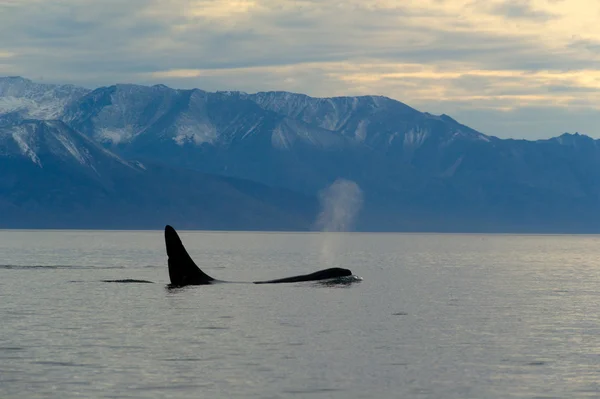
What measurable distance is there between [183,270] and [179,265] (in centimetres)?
118

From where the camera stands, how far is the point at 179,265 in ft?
288

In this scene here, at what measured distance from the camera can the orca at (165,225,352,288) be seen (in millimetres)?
84438

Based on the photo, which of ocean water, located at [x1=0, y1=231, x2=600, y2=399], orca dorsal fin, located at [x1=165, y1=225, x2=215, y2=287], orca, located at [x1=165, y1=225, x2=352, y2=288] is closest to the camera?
ocean water, located at [x1=0, y1=231, x2=600, y2=399]

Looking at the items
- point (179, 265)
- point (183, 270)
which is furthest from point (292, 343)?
point (183, 270)

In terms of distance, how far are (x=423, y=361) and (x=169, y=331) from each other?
15010 mm

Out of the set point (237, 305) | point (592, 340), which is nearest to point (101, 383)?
point (592, 340)

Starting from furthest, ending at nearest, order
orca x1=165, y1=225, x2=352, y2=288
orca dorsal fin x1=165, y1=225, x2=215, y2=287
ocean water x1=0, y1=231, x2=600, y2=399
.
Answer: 1. orca x1=165, y1=225, x2=352, y2=288
2. orca dorsal fin x1=165, y1=225, x2=215, y2=287
3. ocean water x1=0, y1=231, x2=600, y2=399

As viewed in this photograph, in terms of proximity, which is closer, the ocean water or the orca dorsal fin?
the ocean water

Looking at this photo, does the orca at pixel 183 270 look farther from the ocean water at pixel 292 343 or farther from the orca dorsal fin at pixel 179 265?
the ocean water at pixel 292 343

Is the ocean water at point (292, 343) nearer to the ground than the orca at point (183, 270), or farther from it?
nearer to the ground

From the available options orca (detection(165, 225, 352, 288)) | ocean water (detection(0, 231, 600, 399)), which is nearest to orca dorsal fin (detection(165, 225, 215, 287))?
orca (detection(165, 225, 352, 288))

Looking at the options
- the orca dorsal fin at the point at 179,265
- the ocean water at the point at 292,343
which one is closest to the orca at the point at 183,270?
the orca dorsal fin at the point at 179,265

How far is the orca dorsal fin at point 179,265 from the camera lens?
276 feet

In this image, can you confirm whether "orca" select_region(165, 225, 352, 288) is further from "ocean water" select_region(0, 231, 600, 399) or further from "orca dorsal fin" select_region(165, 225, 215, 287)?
"ocean water" select_region(0, 231, 600, 399)
